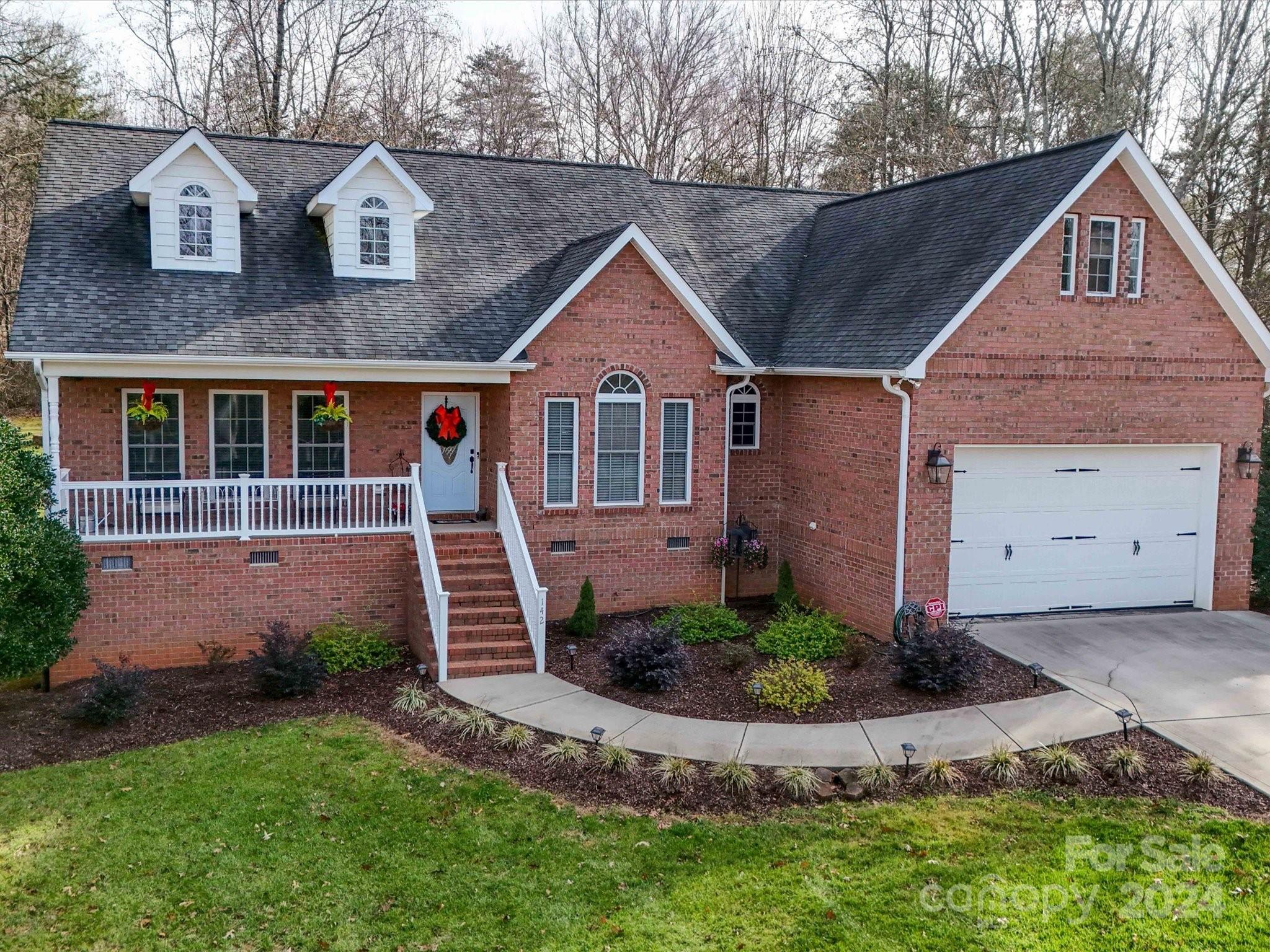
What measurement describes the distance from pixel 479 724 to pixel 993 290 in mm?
8994

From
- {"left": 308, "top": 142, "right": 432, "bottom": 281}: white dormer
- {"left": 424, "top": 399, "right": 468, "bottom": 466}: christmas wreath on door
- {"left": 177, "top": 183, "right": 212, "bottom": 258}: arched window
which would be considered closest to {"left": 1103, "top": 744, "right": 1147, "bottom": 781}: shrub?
{"left": 424, "top": 399, "right": 468, "bottom": 466}: christmas wreath on door

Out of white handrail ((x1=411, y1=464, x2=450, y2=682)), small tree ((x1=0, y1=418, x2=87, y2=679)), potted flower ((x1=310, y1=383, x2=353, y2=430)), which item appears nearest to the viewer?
small tree ((x1=0, y1=418, x2=87, y2=679))

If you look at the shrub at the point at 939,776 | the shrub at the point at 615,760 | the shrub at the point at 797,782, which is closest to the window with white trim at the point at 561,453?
the shrub at the point at 615,760

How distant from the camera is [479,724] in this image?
35.2ft

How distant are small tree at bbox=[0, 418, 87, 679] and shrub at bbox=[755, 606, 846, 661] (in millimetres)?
8670

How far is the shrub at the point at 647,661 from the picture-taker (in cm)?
1205

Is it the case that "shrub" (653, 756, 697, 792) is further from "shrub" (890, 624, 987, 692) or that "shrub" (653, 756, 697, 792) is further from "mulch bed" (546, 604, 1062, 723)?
"shrub" (890, 624, 987, 692)

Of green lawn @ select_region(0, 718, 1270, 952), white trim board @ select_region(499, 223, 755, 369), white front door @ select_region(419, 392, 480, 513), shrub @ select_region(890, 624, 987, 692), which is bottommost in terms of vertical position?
green lawn @ select_region(0, 718, 1270, 952)

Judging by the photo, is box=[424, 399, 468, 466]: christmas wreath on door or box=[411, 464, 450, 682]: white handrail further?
box=[424, 399, 468, 466]: christmas wreath on door

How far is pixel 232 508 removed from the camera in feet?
48.4

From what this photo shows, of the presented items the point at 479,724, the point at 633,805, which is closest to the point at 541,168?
the point at 479,724

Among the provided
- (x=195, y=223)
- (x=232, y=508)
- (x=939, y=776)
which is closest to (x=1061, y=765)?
(x=939, y=776)

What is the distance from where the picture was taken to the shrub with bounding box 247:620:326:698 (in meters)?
12.0

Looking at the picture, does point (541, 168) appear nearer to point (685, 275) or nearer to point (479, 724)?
point (685, 275)
